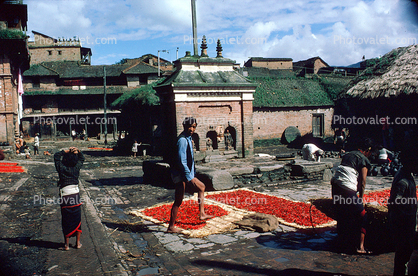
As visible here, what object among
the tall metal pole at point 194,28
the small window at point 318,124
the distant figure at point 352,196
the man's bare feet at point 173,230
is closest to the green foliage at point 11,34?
the tall metal pole at point 194,28

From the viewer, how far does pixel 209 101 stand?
43.4 ft

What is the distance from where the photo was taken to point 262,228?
603 cm

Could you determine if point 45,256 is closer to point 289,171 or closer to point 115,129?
point 289,171

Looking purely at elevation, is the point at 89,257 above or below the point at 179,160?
below

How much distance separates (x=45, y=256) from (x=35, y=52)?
189 ft

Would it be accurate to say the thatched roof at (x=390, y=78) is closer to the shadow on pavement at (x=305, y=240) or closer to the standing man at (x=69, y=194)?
the shadow on pavement at (x=305, y=240)

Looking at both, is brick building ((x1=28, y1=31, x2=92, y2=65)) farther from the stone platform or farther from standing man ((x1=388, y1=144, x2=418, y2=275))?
standing man ((x1=388, y1=144, x2=418, y2=275))

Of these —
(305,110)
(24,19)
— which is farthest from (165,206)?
(305,110)

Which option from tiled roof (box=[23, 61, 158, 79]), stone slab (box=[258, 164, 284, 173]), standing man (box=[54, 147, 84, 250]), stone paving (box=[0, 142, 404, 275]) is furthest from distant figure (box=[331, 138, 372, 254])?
tiled roof (box=[23, 61, 158, 79])

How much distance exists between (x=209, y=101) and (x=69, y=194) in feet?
27.6

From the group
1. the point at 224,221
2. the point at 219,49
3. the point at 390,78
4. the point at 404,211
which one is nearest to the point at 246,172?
the point at 224,221

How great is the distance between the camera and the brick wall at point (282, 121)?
98.6ft

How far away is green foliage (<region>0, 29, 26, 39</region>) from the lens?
68.5 feet

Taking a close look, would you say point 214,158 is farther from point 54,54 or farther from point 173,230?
point 54,54
